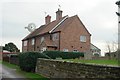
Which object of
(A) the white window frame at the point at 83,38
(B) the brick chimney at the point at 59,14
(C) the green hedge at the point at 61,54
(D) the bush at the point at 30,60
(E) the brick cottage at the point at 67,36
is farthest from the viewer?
(B) the brick chimney at the point at 59,14

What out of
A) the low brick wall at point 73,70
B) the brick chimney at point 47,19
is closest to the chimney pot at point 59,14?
the brick chimney at point 47,19

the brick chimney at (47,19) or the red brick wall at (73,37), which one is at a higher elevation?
the brick chimney at (47,19)

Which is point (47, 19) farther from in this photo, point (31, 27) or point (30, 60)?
point (30, 60)

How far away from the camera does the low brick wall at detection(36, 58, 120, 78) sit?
11.2m

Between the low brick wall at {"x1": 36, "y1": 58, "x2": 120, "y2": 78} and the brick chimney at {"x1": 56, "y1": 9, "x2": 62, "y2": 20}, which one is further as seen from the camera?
the brick chimney at {"x1": 56, "y1": 9, "x2": 62, "y2": 20}

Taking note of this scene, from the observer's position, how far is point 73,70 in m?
15.9

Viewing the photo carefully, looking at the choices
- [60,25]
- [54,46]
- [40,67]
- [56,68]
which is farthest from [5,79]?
[60,25]

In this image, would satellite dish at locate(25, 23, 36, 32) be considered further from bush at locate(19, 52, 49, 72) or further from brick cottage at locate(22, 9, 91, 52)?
bush at locate(19, 52, 49, 72)

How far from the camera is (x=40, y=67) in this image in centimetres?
2520

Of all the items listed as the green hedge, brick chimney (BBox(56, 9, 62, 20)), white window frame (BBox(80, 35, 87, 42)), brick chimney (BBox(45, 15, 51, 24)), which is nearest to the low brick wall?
the green hedge

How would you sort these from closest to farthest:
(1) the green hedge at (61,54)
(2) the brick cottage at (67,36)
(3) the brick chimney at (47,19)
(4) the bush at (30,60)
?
(4) the bush at (30,60)
(1) the green hedge at (61,54)
(2) the brick cottage at (67,36)
(3) the brick chimney at (47,19)

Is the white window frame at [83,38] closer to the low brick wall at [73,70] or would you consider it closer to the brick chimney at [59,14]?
the brick chimney at [59,14]

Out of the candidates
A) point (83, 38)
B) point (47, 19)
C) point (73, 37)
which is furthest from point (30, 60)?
point (47, 19)

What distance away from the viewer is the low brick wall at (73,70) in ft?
36.8
